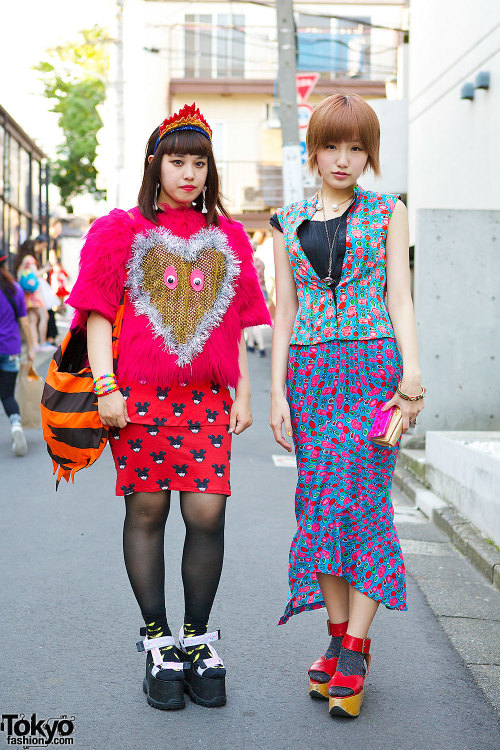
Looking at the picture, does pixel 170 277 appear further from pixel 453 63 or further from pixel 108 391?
pixel 453 63

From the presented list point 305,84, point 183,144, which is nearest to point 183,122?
point 183,144

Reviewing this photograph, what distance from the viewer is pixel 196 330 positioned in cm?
325

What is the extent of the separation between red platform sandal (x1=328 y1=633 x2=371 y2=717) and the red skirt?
2.16ft

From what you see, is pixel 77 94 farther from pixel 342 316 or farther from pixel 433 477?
pixel 342 316

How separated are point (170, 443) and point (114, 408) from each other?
0.71 ft

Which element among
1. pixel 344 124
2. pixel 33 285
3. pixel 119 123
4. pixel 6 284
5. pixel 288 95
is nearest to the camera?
pixel 344 124

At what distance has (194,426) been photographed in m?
3.23

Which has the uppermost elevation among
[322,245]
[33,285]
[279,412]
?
[33,285]

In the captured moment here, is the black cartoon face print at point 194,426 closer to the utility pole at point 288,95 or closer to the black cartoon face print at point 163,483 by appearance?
the black cartoon face print at point 163,483

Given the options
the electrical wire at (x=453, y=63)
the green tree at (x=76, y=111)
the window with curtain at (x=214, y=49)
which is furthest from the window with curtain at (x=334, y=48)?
the electrical wire at (x=453, y=63)

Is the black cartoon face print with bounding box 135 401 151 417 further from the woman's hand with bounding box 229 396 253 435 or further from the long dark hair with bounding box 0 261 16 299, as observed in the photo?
the long dark hair with bounding box 0 261 16 299

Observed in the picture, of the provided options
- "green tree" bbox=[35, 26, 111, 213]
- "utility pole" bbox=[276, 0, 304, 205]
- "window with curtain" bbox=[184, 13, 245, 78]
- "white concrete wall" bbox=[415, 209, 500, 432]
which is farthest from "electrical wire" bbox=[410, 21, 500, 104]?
"green tree" bbox=[35, 26, 111, 213]

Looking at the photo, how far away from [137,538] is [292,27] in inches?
456

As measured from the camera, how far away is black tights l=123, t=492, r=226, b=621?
3.25 metres
